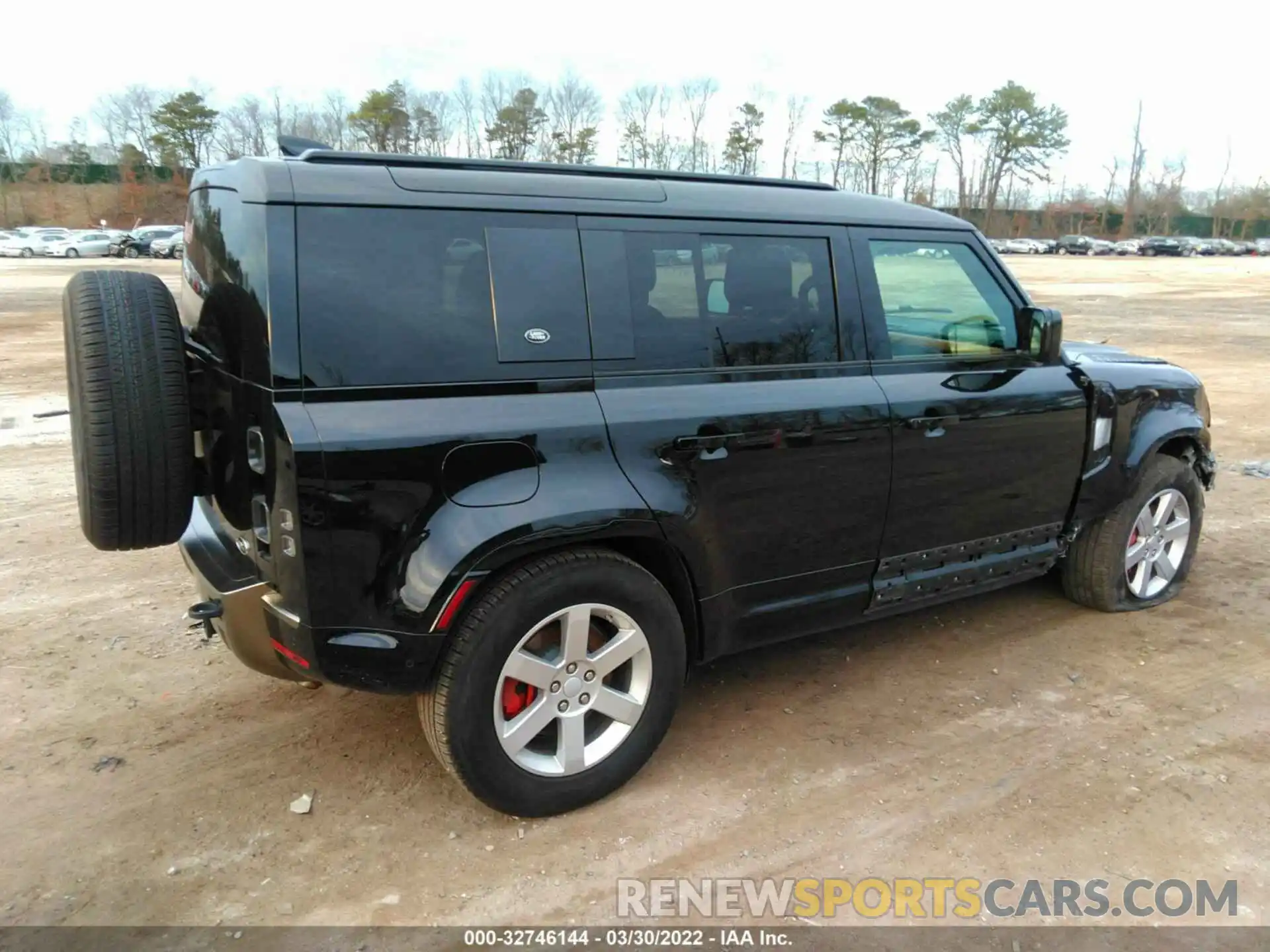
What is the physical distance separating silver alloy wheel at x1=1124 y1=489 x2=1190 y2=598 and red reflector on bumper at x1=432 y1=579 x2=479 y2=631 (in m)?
3.54

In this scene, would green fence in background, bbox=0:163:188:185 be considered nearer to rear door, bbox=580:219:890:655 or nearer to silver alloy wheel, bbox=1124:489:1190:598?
A: rear door, bbox=580:219:890:655

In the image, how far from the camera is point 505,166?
118 inches

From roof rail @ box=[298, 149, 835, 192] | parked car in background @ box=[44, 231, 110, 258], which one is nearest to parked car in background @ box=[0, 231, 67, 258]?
parked car in background @ box=[44, 231, 110, 258]

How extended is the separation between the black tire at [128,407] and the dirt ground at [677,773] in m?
0.98

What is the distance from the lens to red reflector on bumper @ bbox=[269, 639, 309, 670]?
2650 mm

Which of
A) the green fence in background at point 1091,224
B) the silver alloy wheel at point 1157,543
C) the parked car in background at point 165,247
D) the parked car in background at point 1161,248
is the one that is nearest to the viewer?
the silver alloy wheel at point 1157,543

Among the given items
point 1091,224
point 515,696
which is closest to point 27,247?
point 515,696

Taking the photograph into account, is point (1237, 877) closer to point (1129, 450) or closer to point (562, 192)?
point (1129, 450)

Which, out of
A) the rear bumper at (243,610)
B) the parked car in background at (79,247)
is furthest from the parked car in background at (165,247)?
the rear bumper at (243,610)

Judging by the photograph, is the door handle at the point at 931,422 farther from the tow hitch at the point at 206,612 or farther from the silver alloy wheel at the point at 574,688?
the tow hitch at the point at 206,612

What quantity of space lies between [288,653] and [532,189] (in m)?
1.63

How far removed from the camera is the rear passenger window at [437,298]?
2523 mm

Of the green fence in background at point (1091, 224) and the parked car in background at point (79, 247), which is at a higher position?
the green fence in background at point (1091, 224)

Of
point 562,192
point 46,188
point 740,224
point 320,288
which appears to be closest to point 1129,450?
point 740,224
